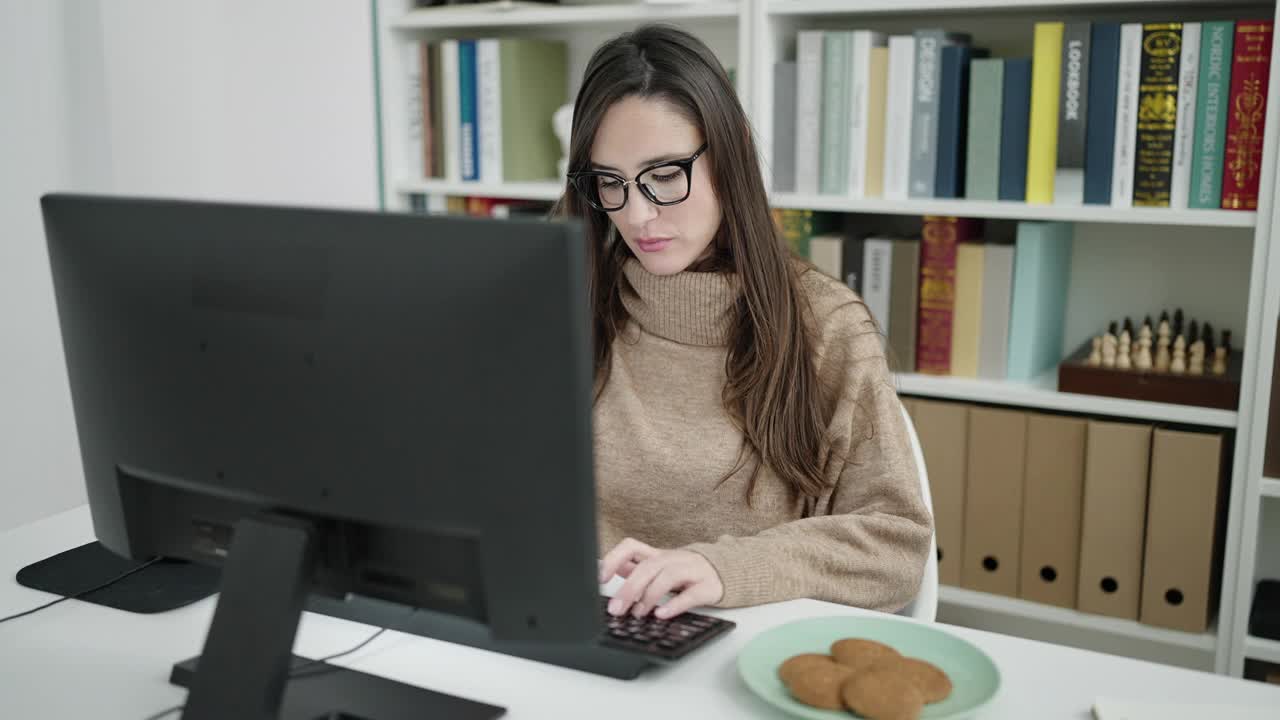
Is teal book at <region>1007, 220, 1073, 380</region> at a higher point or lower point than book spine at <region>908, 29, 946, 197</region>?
lower

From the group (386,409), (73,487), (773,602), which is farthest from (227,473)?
(73,487)

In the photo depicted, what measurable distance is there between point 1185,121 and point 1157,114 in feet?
0.15

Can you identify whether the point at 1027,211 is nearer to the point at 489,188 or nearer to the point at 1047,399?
the point at 1047,399

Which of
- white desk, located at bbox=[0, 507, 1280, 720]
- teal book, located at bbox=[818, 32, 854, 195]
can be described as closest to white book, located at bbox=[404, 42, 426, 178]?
teal book, located at bbox=[818, 32, 854, 195]

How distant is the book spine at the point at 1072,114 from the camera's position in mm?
1967

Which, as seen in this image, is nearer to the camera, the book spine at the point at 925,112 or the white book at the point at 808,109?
the book spine at the point at 925,112

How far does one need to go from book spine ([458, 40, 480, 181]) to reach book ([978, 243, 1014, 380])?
3.77 feet

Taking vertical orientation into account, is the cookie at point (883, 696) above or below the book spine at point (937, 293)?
below

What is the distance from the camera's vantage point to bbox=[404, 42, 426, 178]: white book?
2.66m

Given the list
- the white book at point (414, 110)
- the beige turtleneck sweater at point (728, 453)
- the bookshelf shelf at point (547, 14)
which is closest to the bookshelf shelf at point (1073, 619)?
the beige turtleneck sweater at point (728, 453)

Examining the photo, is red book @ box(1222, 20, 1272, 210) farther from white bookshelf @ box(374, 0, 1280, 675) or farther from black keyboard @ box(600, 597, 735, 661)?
black keyboard @ box(600, 597, 735, 661)

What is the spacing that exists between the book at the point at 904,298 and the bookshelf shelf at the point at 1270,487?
625 mm

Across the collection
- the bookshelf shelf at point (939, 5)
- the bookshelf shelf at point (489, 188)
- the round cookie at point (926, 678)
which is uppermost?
the bookshelf shelf at point (939, 5)

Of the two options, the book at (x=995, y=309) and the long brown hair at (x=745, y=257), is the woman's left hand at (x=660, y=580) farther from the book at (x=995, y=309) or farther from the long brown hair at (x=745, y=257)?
the book at (x=995, y=309)
